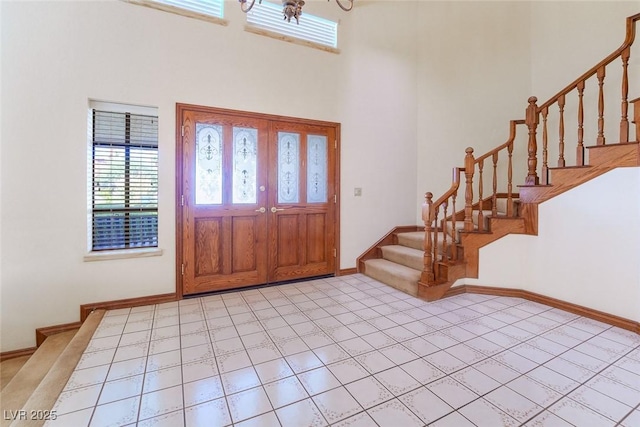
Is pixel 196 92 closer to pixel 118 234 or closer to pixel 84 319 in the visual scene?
pixel 118 234

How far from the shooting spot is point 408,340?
241 centimetres

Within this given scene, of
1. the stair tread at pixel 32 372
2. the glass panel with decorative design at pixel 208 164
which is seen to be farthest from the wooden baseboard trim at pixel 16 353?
the glass panel with decorative design at pixel 208 164

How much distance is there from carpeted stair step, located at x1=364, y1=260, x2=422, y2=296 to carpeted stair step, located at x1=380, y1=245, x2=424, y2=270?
0.06 metres

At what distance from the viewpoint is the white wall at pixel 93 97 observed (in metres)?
2.66

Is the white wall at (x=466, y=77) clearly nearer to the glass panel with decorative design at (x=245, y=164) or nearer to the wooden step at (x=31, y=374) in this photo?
the glass panel with decorative design at (x=245, y=164)

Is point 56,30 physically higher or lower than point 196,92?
higher

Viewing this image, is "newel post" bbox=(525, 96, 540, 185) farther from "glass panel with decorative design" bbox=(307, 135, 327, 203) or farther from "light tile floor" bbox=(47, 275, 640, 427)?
"glass panel with decorative design" bbox=(307, 135, 327, 203)

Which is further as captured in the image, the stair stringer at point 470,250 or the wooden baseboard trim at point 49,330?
the stair stringer at point 470,250

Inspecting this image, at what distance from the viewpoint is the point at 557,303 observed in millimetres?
3117

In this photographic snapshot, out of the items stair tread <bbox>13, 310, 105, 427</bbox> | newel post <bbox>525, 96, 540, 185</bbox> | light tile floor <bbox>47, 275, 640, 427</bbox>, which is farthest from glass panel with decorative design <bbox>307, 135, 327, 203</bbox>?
stair tread <bbox>13, 310, 105, 427</bbox>

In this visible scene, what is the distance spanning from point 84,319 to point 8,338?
0.56 m

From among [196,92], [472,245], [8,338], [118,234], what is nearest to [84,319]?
[8,338]

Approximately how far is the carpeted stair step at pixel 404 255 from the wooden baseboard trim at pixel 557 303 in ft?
1.67

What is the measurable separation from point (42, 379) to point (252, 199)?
7.92ft
